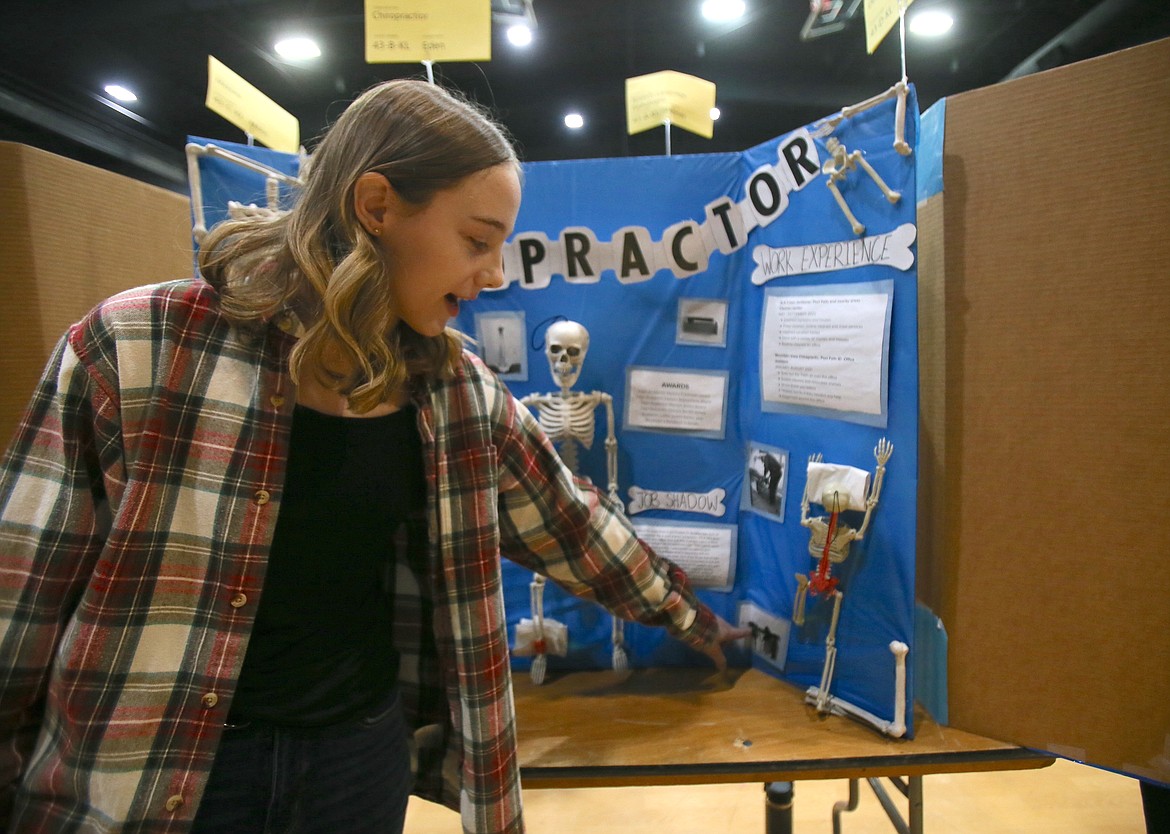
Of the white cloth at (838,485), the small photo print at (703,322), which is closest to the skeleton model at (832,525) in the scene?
the white cloth at (838,485)

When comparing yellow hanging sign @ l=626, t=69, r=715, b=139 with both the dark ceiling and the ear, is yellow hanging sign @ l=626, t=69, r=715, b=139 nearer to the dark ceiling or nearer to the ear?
the dark ceiling

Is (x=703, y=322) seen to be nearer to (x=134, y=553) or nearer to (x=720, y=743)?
(x=720, y=743)

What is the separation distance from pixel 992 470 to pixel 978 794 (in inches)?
63.2

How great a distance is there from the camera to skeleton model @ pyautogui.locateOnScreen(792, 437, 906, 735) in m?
1.43

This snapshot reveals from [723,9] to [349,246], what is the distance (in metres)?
1.94

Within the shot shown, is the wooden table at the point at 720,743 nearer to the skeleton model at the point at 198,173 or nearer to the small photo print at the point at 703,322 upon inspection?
the small photo print at the point at 703,322

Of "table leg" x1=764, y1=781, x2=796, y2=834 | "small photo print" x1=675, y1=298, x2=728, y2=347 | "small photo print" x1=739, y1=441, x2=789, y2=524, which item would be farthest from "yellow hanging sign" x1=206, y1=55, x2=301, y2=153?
"table leg" x1=764, y1=781, x2=796, y2=834

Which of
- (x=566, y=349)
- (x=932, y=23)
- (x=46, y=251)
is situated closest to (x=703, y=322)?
(x=566, y=349)

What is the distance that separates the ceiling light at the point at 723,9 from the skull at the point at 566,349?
132 cm

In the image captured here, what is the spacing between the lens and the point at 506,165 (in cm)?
97

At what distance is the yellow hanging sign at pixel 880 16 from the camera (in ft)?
4.17

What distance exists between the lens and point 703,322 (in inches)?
70.1

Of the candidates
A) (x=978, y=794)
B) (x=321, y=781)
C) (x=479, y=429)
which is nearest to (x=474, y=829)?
(x=321, y=781)

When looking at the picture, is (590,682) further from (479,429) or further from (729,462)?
(479,429)
